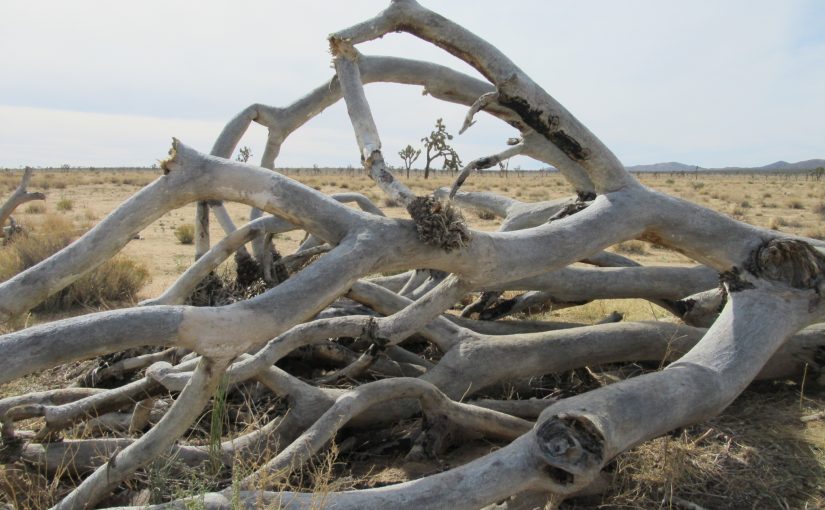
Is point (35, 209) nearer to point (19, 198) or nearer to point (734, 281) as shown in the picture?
point (19, 198)

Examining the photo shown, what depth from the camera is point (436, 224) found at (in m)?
2.69

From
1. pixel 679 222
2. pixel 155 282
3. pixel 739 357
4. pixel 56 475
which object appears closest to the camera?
pixel 56 475

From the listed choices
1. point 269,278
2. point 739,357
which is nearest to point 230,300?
point 269,278

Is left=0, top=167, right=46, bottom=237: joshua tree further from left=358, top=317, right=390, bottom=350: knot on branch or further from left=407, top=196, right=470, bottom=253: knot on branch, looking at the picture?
left=407, top=196, right=470, bottom=253: knot on branch

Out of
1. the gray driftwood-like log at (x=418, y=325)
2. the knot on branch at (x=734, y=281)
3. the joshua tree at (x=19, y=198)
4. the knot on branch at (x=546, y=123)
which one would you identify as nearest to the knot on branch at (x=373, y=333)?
the gray driftwood-like log at (x=418, y=325)

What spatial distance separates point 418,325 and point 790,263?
223 centimetres

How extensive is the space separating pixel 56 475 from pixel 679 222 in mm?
3486

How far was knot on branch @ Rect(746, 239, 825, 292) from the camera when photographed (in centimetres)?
371

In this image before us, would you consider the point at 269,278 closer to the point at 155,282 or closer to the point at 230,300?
the point at 230,300

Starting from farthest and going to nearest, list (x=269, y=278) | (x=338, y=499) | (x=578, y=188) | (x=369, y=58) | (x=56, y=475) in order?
(x=269, y=278), (x=578, y=188), (x=369, y=58), (x=56, y=475), (x=338, y=499)

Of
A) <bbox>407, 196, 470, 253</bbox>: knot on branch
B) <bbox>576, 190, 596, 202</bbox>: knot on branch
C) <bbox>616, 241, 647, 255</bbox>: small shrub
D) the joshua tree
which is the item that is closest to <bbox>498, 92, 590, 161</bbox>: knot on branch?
<bbox>576, 190, 596, 202</bbox>: knot on branch

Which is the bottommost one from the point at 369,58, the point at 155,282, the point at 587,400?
the point at 155,282

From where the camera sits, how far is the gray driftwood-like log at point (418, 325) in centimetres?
241

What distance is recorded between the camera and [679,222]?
3.82 meters
